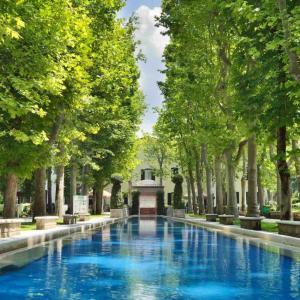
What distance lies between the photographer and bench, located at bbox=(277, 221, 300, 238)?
17.6m

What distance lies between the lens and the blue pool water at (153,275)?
901 centimetres

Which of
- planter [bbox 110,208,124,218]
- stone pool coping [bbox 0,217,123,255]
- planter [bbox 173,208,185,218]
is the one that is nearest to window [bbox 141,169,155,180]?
planter [bbox 173,208,185,218]

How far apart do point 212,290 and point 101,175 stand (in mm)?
43185

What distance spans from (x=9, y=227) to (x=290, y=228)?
10477mm

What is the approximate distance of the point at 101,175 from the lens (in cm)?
5209

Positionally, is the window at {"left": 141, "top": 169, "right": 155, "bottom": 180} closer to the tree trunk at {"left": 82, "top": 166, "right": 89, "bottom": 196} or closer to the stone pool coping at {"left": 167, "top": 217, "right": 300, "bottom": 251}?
the tree trunk at {"left": 82, "top": 166, "right": 89, "bottom": 196}

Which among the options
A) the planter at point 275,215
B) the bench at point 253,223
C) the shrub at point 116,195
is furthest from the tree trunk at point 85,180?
the bench at point 253,223

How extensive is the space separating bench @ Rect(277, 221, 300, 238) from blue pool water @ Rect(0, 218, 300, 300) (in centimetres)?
186

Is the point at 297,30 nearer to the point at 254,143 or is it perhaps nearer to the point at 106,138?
the point at 254,143

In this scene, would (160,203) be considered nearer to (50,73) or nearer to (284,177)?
(284,177)

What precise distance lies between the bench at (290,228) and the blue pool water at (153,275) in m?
1.86

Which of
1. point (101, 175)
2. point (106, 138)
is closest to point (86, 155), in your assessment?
point (106, 138)

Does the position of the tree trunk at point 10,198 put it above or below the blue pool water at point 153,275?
above

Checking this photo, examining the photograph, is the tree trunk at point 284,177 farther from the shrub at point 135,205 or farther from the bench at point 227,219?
the shrub at point 135,205
